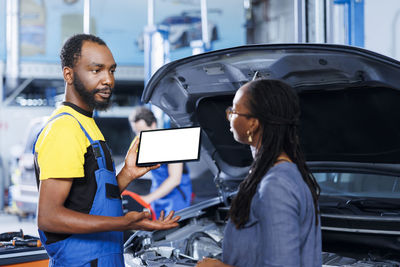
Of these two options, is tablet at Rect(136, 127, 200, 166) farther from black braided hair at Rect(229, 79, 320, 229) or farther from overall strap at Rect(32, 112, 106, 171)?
black braided hair at Rect(229, 79, 320, 229)

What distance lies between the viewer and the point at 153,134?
1.99 m

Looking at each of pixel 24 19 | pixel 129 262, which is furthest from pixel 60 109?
pixel 24 19

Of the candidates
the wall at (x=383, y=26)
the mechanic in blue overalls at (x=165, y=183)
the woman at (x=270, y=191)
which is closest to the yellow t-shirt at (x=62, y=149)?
the woman at (x=270, y=191)

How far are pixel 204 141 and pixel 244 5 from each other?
1228 centimetres

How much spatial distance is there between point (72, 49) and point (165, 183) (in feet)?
6.99

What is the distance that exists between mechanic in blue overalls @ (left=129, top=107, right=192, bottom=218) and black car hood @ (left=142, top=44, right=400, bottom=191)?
0.79 metres

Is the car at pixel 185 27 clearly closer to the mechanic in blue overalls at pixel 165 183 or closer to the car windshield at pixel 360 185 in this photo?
the mechanic in blue overalls at pixel 165 183

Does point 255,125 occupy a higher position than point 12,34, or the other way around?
point 12,34

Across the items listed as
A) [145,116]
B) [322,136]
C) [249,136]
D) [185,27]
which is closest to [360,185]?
[322,136]

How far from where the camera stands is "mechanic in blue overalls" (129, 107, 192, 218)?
371 centimetres

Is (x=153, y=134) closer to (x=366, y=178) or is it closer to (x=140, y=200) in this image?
(x=366, y=178)

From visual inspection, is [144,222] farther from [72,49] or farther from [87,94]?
[72,49]

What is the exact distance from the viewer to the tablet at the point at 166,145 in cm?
195

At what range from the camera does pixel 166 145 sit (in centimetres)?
197
